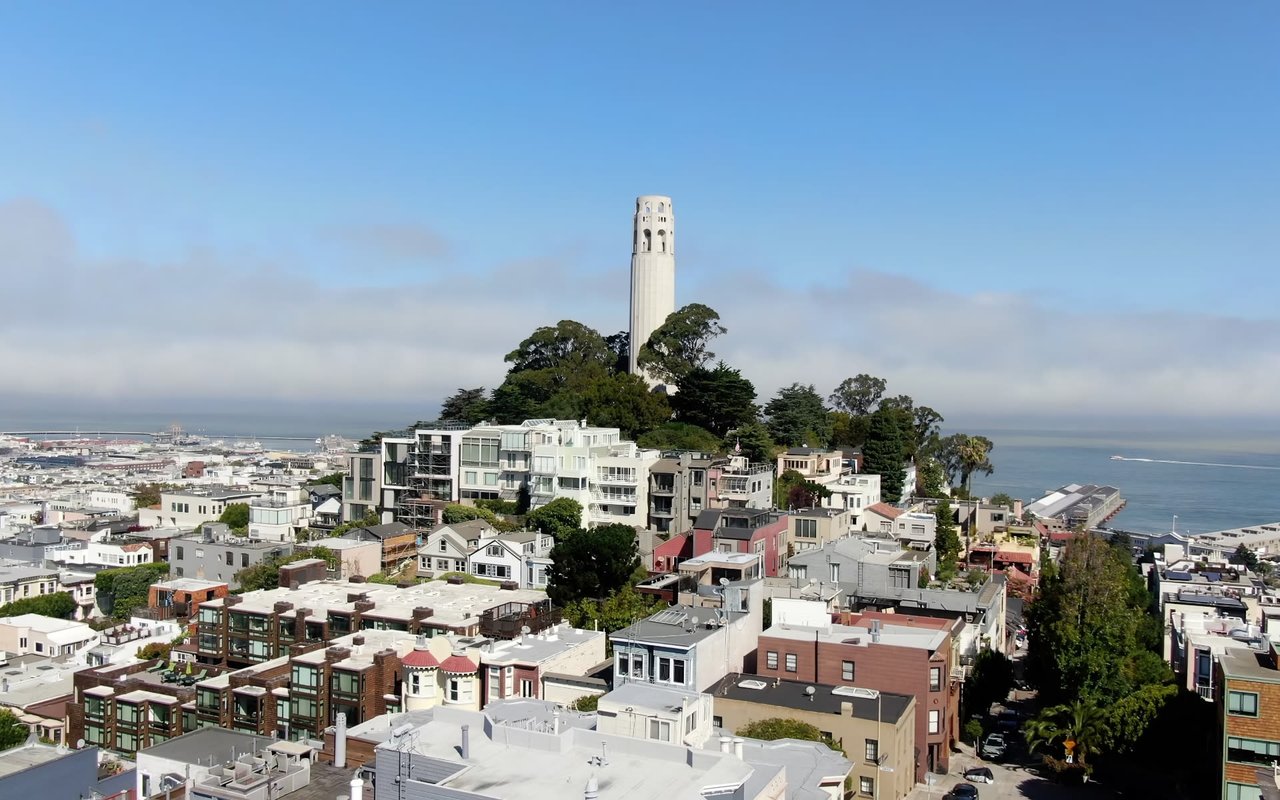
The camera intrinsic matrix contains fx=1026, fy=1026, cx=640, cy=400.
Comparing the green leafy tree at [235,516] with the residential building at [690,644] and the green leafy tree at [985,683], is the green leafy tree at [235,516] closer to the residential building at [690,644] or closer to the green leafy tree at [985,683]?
the residential building at [690,644]

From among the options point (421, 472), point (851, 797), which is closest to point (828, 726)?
point (851, 797)

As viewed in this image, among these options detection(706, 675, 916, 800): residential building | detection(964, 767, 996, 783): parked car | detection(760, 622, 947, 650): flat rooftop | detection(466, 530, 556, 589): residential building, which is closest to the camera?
detection(706, 675, 916, 800): residential building

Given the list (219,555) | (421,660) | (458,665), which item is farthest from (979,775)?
(219,555)

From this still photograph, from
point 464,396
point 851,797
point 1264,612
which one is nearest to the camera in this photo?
point 851,797

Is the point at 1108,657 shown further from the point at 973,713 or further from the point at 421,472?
the point at 421,472

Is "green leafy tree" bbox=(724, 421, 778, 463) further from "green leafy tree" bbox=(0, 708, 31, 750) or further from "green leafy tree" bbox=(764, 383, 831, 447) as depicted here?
"green leafy tree" bbox=(0, 708, 31, 750)

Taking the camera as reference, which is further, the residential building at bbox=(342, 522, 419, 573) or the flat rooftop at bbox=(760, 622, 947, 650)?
the residential building at bbox=(342, 522, 419, 573)

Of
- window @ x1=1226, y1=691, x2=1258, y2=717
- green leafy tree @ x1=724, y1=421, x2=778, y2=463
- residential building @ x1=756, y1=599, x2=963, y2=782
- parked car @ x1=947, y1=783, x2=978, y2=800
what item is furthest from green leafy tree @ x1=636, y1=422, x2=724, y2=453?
window @ x1=1226, y1=691, x2=1258, y2=717
